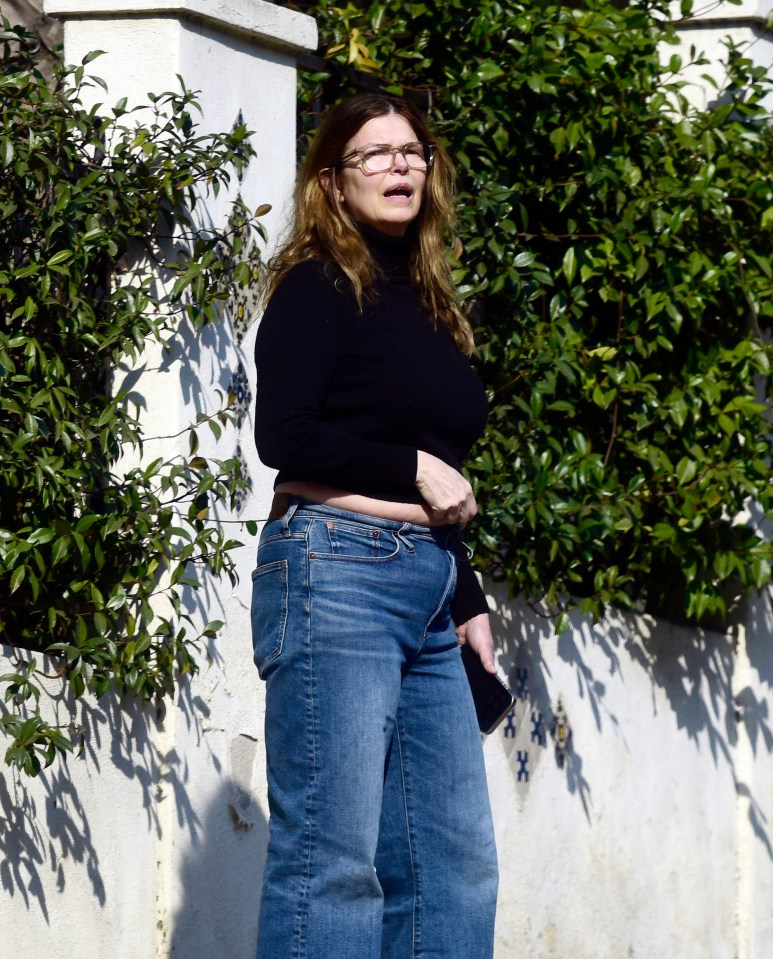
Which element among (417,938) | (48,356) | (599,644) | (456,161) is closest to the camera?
(417,938)

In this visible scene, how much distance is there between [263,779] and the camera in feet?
13.7

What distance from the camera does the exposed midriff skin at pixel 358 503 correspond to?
308 centimetres

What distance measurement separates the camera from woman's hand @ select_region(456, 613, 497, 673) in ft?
11.1

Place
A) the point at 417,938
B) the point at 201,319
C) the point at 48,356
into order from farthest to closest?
1. the point at 201,319
2. the point at 48,356
3. the point at 417,938

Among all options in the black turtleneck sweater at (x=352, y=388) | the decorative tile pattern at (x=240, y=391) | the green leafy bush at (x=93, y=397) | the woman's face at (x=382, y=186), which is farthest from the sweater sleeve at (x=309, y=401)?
the decorative tile pattern at (x=240, y=391)

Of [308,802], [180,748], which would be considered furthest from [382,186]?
[180,748]

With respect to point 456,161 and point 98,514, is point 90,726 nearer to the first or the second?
point 98,514

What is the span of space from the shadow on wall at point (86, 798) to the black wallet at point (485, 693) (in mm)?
799

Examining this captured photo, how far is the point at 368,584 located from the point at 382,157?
2.79 feet

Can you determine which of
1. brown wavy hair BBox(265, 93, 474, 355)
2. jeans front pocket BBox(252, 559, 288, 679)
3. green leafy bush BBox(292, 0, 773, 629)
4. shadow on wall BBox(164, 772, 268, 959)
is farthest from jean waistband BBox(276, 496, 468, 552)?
green leafy bush BBox(292, 0, 773, 629)

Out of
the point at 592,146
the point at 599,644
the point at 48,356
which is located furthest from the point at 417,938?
the point at 592,146

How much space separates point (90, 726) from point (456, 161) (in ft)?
6.35

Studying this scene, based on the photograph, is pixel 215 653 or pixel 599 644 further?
pixel 599 644

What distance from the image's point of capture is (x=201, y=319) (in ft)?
13.1
